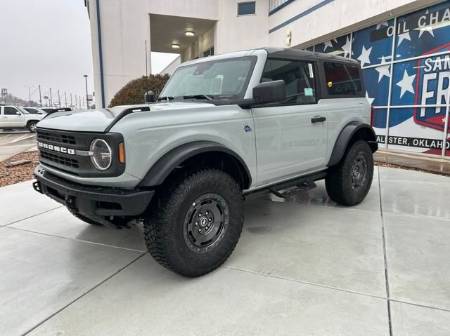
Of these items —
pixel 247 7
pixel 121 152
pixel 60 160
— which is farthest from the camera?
pixel 247 7

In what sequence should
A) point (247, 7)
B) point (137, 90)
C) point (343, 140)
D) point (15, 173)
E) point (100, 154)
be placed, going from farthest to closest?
point (247, 7)
point (137, 90)
point (15, 173)
point (343, 140)
point (100, 154)

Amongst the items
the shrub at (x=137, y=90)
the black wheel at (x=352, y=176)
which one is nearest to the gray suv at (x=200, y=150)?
the black wheel at (x=352, y=176)

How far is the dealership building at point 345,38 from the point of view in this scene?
8820mm

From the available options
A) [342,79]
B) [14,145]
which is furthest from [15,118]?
[342,79]

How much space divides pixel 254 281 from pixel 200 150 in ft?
3.69

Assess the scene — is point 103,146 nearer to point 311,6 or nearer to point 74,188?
point 74,188

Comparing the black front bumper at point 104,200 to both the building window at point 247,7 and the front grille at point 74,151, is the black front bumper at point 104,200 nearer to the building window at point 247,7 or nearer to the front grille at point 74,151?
the front grille at point 74,151

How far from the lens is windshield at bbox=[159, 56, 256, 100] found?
3.39 m


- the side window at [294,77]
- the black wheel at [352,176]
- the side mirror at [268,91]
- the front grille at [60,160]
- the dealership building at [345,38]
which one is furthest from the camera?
the dealership building at [345,38]

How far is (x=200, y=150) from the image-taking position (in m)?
2.70

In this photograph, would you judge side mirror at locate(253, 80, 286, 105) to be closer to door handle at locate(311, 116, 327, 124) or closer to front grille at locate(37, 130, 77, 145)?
door handle at locate(311, 116, 327, 124)

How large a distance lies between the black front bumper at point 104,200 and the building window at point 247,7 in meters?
15.7

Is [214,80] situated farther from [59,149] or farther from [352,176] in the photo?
[352,176]

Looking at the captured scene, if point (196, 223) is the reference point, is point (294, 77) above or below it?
above
